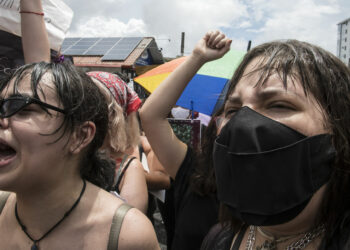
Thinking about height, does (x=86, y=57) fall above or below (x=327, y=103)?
below

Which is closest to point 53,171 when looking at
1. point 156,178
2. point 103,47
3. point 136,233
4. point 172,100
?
point 136,233

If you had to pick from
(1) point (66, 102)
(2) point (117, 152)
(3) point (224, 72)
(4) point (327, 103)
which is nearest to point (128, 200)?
(2) point (117, 152)

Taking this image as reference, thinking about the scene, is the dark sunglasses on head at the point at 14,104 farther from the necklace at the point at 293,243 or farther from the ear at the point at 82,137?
the necklace at the point at 293,243

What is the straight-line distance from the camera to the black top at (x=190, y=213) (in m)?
1.53

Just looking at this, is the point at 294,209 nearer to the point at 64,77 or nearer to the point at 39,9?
the point at 64,77

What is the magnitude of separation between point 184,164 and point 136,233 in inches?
22.5

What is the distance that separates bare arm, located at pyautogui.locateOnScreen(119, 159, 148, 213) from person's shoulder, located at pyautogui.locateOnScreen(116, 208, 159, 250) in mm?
482

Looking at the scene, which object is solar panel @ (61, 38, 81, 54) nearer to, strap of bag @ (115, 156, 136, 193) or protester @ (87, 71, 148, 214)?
protester @ (87, 71, 148, 214)

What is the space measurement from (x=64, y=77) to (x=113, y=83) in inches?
33.7

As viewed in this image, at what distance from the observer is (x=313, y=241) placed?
96cm

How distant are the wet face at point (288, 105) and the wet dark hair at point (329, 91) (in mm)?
22

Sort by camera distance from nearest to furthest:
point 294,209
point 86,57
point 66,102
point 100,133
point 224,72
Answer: point 294,209
point 66,102
point 100,133
point 224,72
point 86,57

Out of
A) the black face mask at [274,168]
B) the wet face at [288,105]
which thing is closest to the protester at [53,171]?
the black face mask at [274,168]

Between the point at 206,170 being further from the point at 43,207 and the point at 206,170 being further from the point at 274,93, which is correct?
the point at 43,207
